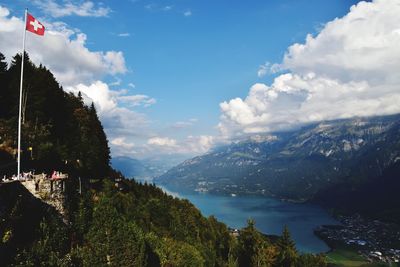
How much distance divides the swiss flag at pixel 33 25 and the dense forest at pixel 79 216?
46.1 ft

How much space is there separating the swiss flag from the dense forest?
1405cm

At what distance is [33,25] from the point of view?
34406mm

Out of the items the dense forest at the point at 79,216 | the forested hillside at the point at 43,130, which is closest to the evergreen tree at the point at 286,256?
the dense forest at the point at 79,216

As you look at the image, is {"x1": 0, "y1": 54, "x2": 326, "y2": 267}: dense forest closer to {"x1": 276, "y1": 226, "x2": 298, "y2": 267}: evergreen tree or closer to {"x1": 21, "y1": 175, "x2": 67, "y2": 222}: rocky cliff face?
{"x1": 276, "y1": 226, "x2": 298, "y2": 267}: evergreen tree

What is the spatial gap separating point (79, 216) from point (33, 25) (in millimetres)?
17641

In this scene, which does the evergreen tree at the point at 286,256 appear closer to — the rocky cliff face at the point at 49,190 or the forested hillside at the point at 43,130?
the forested hillside at the point at 43,130

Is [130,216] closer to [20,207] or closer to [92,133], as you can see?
[92,133]

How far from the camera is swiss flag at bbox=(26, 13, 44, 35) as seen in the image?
34.2 metres

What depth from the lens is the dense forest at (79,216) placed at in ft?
92.2

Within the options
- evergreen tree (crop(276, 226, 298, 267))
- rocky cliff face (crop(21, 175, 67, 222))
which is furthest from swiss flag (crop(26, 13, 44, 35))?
evergreen tree (crop(276, 226, 298, 267))

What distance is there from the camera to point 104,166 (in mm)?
81688

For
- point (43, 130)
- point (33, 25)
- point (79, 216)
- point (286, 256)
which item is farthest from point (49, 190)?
point (286, 256)

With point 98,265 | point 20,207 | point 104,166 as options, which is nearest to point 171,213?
point 104,166

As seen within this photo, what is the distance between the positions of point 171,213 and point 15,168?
50281mm
